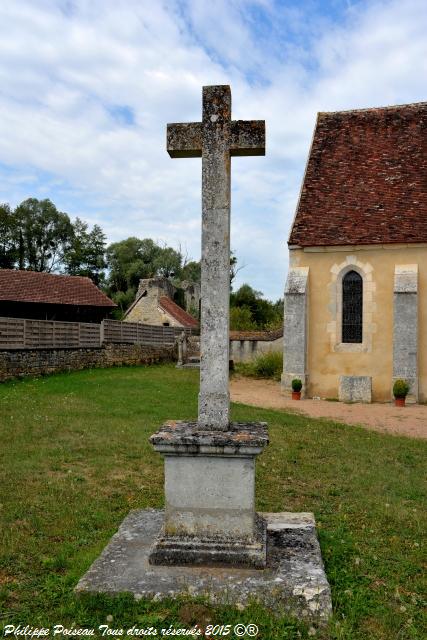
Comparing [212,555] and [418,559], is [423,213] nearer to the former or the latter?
[418,559]

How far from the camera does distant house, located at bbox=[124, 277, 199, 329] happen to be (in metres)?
36.6

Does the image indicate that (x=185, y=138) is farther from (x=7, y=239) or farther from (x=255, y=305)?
(x=7, y=239)

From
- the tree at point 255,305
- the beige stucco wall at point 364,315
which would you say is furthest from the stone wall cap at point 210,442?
the tree at point 255,305

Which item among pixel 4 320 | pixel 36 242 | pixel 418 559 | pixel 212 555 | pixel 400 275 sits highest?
pixel 36 242

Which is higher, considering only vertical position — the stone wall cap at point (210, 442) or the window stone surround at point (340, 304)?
the window stone surround at point (340, 304)

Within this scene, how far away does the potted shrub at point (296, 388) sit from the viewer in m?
16.6

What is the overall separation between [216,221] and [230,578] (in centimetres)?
277

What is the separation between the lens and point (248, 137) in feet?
14.8

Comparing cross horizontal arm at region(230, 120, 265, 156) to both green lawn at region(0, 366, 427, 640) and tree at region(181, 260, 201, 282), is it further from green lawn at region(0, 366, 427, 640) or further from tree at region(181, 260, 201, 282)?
tree at region(181, 260, 201, 282)

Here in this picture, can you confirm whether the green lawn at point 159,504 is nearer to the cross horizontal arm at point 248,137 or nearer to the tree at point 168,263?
the cross horizontal arm at point 248,137

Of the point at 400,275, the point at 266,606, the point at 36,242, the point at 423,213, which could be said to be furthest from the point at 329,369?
the point at 36,242

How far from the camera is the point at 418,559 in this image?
467 cm

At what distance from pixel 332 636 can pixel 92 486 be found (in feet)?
13.3

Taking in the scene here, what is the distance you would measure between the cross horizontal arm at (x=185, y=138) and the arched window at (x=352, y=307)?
13681 millimetres
